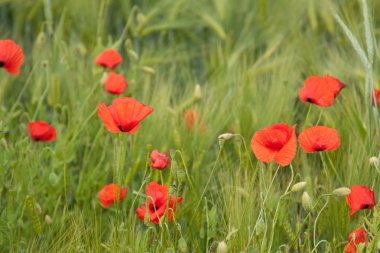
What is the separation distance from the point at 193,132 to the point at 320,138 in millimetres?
452

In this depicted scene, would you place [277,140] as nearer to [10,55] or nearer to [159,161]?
[159,161]

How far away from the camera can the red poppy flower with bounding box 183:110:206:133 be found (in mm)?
1678

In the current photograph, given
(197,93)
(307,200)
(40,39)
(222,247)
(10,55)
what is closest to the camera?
(222,247)

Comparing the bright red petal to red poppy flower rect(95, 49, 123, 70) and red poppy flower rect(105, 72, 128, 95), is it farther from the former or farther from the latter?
red poppy flower rect(95, 49, 123, 70)

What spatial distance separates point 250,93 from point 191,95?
14 centimetres

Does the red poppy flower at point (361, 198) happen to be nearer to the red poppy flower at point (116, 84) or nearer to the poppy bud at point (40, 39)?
the red poppy flower at point (116, 84)

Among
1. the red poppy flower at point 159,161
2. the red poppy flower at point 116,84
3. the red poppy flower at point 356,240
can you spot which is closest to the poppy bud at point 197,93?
the red poppy flower at point 116,84

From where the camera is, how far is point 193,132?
167 cm

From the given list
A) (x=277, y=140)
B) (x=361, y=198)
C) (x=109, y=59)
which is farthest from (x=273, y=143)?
(x=109, y=59)

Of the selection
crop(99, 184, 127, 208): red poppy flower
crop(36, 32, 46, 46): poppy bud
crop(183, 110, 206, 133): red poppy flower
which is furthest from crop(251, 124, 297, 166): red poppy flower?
crop(36, 32, 46, 46): poppy bud

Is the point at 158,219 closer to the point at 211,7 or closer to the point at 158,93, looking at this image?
the point at 158,93

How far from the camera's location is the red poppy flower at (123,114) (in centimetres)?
122

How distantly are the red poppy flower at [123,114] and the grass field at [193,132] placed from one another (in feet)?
0.16

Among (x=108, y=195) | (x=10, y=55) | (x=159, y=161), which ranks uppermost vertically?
(x=10, y=55)
